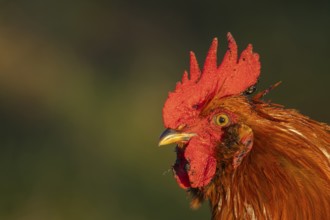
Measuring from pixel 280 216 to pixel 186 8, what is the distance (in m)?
7.29

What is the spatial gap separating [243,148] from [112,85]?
5.83 metres

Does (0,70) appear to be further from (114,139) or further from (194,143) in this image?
(194,143)

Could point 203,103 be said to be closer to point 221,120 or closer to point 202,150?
point 221,120

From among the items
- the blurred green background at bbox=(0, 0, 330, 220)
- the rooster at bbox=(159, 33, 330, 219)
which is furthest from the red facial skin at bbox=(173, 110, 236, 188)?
the blurred green background at bbox=(0, 0, 330, 220)

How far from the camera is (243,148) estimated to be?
13.0 ft

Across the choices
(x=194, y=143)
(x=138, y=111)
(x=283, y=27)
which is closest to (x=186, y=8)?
(x=283, y=27)

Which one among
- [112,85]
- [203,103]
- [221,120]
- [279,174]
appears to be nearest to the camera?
[279,174]

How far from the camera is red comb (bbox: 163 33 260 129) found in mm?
4133

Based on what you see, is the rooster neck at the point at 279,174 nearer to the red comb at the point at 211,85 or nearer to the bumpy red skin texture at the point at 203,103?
the bumpy red skin texture at the point at 203,103

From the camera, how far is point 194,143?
4.07 metres

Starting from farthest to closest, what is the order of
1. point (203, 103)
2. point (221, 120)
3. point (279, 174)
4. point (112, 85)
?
1. point (112, 85)
2. point (203, 103)
3. point (221, 120)
4. point (279, 174)

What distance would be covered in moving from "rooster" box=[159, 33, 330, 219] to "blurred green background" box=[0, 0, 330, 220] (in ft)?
12.1

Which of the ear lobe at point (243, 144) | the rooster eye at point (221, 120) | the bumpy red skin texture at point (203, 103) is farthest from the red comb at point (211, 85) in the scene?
the ear lobe at point (243, 144)

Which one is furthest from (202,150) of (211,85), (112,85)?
(112,85)
